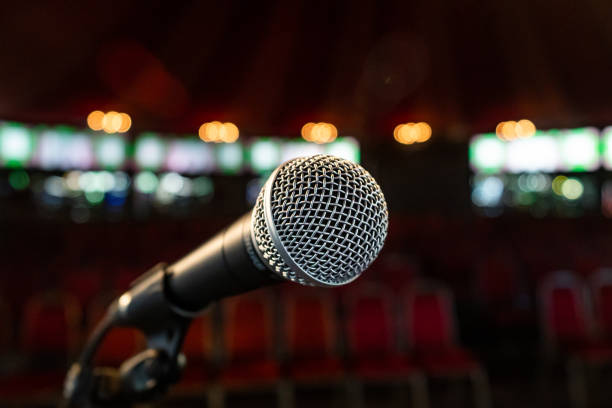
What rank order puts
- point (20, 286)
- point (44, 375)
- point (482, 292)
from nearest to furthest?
point (44, 375), point (20, 286), point (482, 292)

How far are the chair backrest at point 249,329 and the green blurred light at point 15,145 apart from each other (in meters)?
7.87

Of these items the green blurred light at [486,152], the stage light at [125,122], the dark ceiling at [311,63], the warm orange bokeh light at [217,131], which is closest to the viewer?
the dark ceiling at [311,63]

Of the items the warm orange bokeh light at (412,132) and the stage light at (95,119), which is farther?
the warm orange bokeh light at (412,132)

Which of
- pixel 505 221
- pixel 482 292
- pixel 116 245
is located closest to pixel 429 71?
pixel 505 221

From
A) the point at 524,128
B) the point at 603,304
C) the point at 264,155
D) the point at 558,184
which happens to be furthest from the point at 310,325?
the point at 558,184

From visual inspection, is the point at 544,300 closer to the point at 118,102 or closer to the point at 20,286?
the point at 20,286

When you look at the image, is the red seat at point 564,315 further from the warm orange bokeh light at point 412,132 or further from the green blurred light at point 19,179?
the green blurred light at point 19,179

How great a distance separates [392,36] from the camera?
30.1ft

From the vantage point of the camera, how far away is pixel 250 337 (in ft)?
11.6

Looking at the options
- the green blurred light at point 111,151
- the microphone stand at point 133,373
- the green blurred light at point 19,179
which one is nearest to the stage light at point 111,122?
the green blurred light at point 111,151

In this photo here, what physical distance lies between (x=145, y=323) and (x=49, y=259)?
19.3ft

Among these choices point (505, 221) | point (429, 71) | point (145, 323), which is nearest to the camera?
point (145, 323)

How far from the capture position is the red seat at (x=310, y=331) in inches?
136

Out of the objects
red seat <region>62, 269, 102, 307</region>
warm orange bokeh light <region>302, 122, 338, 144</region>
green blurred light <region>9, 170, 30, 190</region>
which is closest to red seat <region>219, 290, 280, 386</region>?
red seat <region>62, 269, 102, 307</region>
